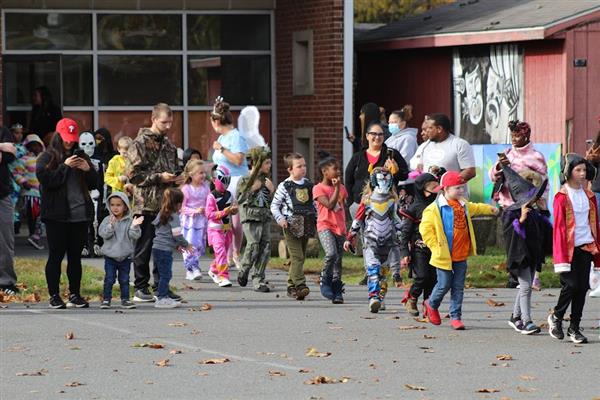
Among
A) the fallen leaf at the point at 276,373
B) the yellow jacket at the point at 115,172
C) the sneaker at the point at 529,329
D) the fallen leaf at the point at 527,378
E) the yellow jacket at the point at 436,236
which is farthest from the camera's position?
the yellow jacket at the point at 115,172

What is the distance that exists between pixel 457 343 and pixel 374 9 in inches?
1392

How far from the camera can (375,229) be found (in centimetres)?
1441

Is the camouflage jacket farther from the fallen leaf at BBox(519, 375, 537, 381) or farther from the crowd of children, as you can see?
the fallen leaf at BBox(519, 375, 537, 381)

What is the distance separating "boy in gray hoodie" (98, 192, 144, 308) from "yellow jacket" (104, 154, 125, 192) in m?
3.25

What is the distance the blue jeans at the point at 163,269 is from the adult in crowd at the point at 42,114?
31.0ft

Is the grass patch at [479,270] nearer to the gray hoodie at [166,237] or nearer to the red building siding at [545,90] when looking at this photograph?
the gray hoodie at [166,237]

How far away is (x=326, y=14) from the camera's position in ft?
78.2

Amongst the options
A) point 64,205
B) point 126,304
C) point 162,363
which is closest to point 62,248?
point 64,205

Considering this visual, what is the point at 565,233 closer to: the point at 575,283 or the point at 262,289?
the point at 575,283

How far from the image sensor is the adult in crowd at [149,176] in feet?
49.2

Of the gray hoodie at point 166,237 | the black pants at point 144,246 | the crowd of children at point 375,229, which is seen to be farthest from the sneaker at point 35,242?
the gray hoodie at point 166,237

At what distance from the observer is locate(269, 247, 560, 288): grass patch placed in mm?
16844

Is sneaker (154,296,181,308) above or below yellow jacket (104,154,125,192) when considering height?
below

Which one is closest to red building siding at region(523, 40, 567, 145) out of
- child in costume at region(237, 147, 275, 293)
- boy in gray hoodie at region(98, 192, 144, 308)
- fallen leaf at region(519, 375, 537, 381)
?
child in costume at region(237, 147, 275, 293)
